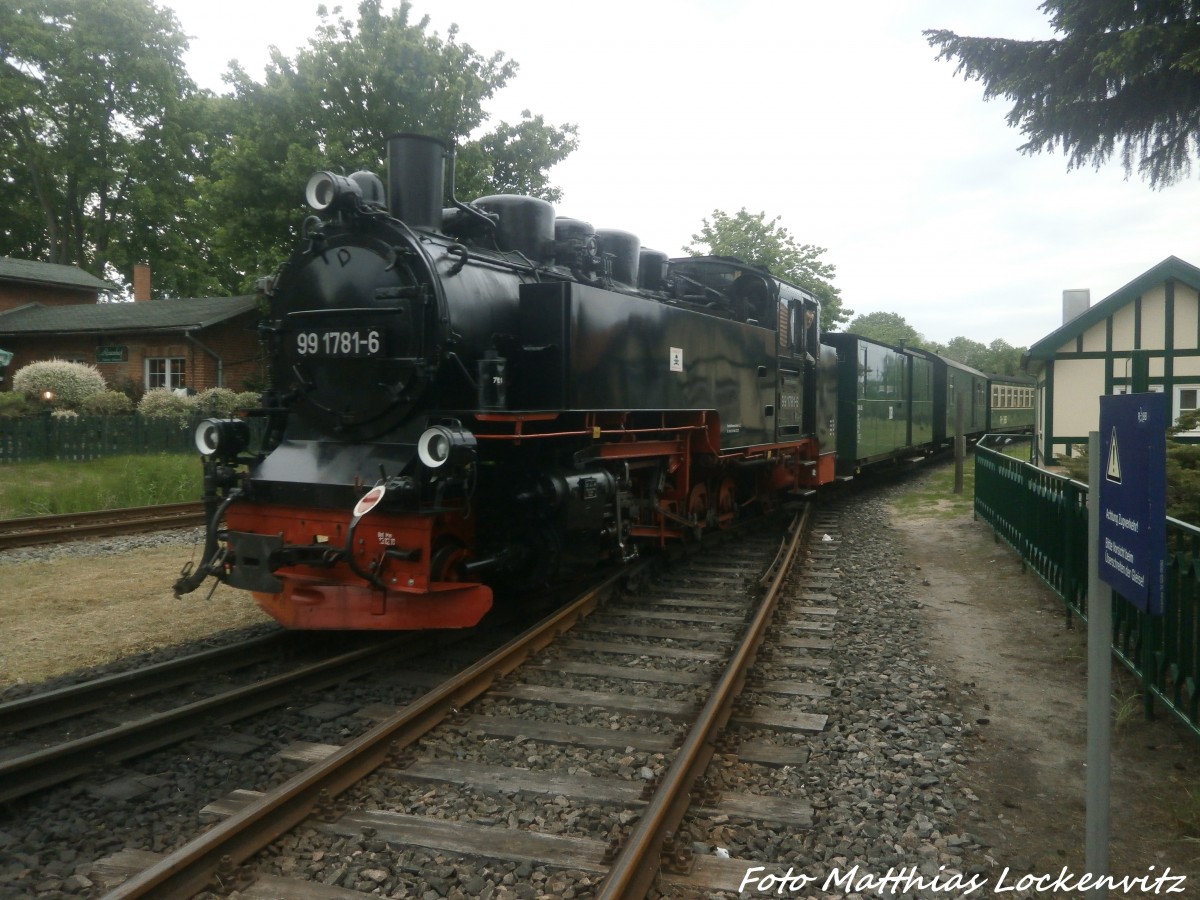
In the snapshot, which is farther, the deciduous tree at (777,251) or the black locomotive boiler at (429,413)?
the deciduous tree at (777,251)

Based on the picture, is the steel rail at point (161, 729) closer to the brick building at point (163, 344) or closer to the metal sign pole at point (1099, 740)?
the metal sign pole at point (1099, 740)

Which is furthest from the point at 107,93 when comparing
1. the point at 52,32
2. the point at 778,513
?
the point at 778,513

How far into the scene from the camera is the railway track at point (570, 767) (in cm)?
302

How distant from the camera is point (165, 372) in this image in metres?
23.7

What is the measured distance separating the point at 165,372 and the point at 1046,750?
24285 millimetres

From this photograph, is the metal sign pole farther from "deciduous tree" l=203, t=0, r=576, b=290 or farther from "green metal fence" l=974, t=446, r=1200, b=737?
"deciduous tree" l=203, t=0, r=576, b=290

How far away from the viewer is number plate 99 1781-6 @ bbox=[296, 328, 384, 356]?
5.57 metres

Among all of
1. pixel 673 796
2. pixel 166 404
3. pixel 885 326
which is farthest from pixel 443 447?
pixel 885 326

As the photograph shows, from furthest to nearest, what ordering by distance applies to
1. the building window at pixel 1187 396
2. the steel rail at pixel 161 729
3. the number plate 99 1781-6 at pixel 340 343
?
the building window at pixel 1187 396 < the number plate 99 1781-6 at pixel 340 343 < the steel rail at pixel 161 729

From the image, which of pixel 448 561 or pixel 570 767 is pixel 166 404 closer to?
pixel 448 561

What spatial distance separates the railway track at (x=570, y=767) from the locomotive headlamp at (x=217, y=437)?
7.58 ft

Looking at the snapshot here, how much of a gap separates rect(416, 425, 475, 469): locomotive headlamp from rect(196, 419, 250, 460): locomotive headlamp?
1657 mm

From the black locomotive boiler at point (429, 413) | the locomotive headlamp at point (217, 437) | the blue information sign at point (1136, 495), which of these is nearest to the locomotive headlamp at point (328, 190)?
the black locomotive boiler at point (429, 413)

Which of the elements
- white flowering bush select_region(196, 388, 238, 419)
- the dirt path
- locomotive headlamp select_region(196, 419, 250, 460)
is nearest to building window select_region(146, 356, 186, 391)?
white flowering bush select_region(196, 388, 238, 419)
